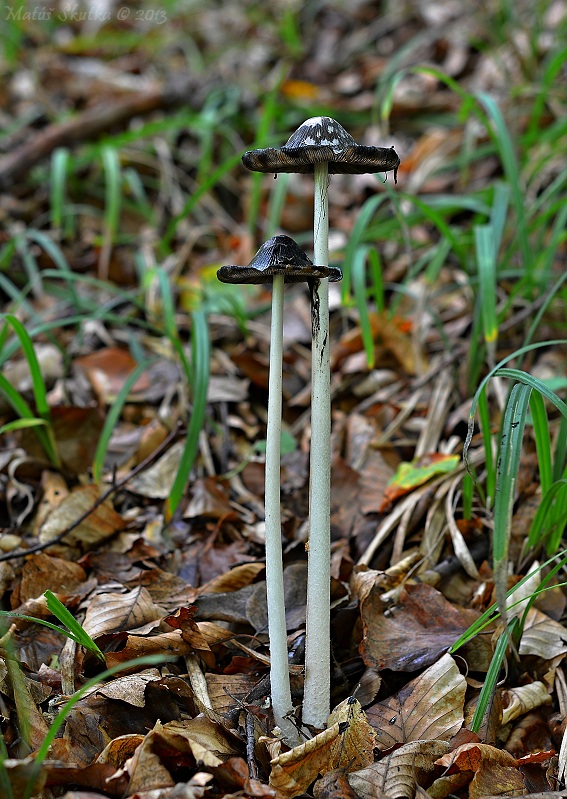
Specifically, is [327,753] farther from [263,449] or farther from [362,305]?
[362,305]

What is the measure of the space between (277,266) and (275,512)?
68cm

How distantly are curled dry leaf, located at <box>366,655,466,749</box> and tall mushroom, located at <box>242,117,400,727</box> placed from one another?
21cm

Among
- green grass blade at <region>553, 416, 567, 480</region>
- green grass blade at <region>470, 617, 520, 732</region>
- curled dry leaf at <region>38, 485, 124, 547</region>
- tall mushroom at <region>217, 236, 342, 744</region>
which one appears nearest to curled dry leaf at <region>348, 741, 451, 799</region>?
green grass blade at <region>470, 617, 520, 732</region>

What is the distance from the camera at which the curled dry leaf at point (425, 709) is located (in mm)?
2086

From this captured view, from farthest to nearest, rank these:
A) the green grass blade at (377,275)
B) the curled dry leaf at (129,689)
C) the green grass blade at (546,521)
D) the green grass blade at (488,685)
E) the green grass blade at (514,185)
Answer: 1. the green grass blade at (377,275)
2. the green grass blade at (514,185)
3. the green grass blade at (546,521)
4. the curled dry leaf at (129,689)
5. the green grass blade at (488,685)

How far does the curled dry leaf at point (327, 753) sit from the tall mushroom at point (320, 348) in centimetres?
10

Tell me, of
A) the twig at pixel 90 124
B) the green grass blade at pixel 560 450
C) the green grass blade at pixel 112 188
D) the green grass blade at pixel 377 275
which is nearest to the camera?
the green grass blade at pixel 560 450

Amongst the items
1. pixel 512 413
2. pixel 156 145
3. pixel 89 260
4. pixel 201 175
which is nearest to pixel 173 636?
pixel 512 413

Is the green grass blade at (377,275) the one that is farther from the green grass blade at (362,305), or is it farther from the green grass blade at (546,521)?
the green grass blade at (546,521)

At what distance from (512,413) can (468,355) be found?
1501 mm

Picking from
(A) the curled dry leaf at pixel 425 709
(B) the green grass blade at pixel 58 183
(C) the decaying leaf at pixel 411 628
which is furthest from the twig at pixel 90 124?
(A) the curled dry leaf at pixel 425 709

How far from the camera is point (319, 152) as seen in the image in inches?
69.2

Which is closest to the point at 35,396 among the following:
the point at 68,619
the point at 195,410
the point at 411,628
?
the point at 195,410

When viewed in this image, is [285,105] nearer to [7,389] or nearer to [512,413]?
[7,389]
